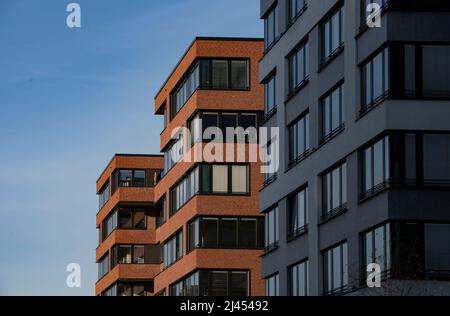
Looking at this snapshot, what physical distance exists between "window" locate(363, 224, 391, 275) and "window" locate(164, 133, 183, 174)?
35.1 m

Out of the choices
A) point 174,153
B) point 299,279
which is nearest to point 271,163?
point 299,279

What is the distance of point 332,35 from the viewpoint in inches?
2067

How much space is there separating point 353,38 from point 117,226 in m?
58.1

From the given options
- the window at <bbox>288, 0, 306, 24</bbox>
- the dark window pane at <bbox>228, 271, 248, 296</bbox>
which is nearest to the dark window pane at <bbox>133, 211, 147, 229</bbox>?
the dark window pane at <bbox>228, 271, 248, 296</bbox>

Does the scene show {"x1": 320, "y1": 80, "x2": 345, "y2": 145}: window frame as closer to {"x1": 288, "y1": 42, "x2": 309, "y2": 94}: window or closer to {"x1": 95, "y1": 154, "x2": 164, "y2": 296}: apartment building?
{"x1": 288, "y1": 42, "x2": 309, "y2": 94}: window

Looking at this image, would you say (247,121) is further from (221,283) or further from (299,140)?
(299,140)

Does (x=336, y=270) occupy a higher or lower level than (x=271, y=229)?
lower

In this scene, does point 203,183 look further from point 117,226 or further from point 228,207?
point 117,226

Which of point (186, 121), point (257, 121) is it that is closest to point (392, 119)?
point (257, 121)

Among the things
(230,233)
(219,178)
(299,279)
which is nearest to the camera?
(299,279)

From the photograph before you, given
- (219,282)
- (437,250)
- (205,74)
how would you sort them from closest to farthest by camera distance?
(437,250)
(219,282)
(205,74)

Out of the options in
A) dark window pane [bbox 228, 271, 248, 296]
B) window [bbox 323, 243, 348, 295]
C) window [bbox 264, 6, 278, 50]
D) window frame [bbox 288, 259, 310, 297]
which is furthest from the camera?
dark window pane [bbox 228, 271, 248, 296]

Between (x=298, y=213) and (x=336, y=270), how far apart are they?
22.8 feet

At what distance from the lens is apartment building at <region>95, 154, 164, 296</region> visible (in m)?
102
